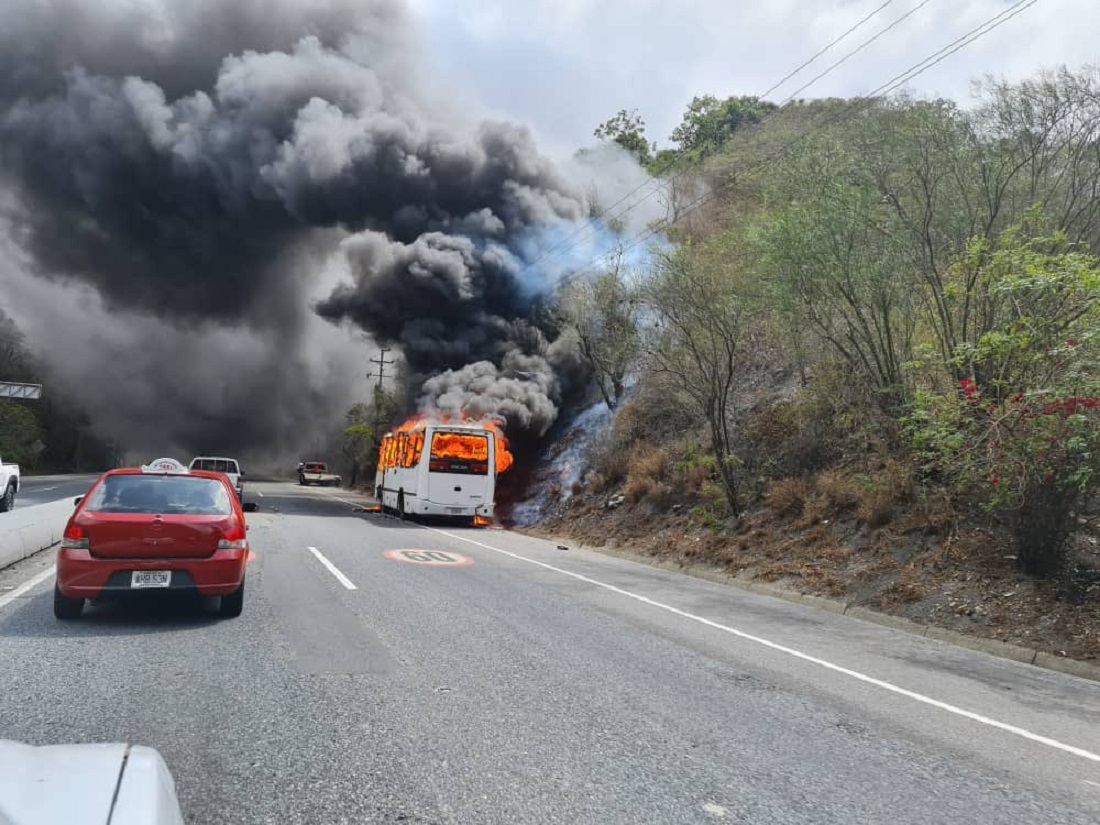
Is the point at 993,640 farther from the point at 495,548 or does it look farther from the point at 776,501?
the point at 495,548

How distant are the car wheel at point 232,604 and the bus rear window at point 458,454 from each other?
1431 centimetres

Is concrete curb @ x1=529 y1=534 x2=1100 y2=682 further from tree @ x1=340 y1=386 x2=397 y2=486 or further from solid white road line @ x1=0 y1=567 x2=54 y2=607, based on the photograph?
tree @ x1=340 y1=386 x2=397 y2=486

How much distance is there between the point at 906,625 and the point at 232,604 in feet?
25.5

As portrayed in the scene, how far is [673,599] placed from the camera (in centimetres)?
1042

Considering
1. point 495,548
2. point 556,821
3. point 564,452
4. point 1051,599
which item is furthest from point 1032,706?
point 564,452

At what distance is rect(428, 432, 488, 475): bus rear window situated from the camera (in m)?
21.5

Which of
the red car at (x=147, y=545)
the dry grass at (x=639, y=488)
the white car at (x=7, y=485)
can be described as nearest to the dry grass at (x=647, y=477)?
the dry grass at (x=639, y=488)

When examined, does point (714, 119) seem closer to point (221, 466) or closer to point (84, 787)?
point (221, 466)

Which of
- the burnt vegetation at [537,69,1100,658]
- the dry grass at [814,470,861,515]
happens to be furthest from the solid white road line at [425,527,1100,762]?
the dry grass at [814,470,861,515]

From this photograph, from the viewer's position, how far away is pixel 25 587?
830 cm

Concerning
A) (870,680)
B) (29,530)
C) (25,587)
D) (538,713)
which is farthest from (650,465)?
(538,713)

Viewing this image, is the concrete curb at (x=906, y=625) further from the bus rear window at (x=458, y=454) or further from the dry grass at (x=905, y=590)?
the bus rear window at (x=458, y=454)

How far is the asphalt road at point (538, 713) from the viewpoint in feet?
11.4

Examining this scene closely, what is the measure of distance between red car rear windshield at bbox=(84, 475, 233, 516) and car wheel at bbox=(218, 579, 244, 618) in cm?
73
